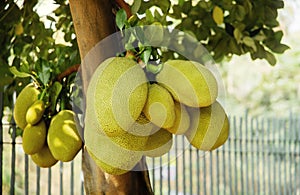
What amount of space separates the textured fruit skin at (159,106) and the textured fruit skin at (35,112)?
37 centimetres

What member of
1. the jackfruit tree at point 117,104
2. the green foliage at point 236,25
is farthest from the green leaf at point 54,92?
the green foliage at point 236,25

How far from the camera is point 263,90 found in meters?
7.06

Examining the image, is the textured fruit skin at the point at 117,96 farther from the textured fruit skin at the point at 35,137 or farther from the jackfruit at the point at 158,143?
the textured fruit skin at the point at 35,137

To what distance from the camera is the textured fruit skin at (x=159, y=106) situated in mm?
651

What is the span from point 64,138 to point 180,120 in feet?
0.90

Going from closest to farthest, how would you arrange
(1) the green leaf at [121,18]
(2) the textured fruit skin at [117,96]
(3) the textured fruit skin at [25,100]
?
(2) the textured fruit skin at [117,96] < (1) the green leaf at [121,18] < (3) the textured fruit skin at [25,100]

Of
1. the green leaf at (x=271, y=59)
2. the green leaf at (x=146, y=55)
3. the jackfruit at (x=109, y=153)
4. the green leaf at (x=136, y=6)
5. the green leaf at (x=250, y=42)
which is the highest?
the green leaf at (x=250, y=42)

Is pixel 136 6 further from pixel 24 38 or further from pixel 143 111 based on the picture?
pixel 24 38

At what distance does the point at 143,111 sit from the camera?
0.66 m

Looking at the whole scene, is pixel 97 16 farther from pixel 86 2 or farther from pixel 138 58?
pixel 138 58

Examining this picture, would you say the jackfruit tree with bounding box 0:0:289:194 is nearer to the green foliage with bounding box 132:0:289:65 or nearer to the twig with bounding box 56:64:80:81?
the twig with bounding box 56:64:80:81

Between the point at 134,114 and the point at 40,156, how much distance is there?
0.43 m

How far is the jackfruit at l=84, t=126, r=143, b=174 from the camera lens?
68cm

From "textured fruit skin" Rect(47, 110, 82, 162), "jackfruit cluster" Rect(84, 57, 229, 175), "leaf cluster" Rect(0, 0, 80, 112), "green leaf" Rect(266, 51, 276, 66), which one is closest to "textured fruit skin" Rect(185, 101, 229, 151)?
"jackfruit cluster" Rect(84, 57, 229, 175)
